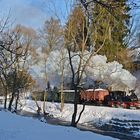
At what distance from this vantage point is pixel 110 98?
57.3 meters

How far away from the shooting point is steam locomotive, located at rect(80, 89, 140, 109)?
55.5m

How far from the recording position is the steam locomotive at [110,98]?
55.5 meters

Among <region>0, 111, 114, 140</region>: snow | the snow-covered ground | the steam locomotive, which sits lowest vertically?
<region>0, 111, 114, 140</region>: snow

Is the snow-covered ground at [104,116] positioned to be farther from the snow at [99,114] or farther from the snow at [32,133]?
the snow at [32,133]

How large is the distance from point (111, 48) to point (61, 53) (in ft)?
23.9

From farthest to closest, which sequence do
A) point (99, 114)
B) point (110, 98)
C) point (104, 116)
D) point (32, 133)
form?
point (110, 98)
point (99, 114)
point (104, 116)
point (32, 133)

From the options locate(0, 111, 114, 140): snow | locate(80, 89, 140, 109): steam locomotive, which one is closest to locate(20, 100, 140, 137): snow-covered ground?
locate(80, 89, 140, 109): steam locomotive

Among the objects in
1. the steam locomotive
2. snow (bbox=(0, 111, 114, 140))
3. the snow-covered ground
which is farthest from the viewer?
the steam locomotive

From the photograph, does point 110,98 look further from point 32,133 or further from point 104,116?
point 32,133

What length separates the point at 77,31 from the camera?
44.9 m

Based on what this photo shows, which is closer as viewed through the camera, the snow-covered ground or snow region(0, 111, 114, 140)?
snow region(0, 111, 114, 140)

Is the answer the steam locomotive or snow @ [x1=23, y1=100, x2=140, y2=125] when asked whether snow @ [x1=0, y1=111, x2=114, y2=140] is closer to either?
snow @ [x1=23, y1=100, x2=140, y2=125]

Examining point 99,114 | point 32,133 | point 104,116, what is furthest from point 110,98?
point 32,133

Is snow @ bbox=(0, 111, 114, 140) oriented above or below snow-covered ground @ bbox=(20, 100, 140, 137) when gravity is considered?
below
